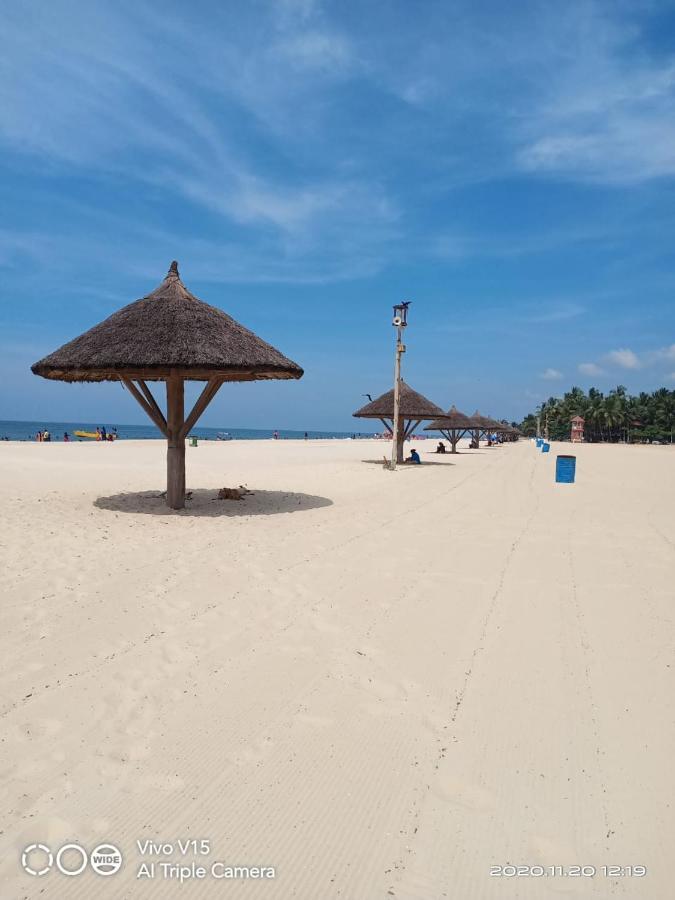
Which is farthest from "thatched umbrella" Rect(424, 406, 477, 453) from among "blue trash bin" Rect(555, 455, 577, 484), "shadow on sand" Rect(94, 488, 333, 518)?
"shadow on sand" Rect(94, 488, 333, 518)

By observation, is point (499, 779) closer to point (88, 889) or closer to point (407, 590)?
point (88, 889)

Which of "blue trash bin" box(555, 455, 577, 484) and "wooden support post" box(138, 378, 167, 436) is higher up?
"wooden support post" box(138, 378, 167, 436)

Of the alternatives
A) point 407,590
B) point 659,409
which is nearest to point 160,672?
point 407,590

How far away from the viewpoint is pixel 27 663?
348 cm

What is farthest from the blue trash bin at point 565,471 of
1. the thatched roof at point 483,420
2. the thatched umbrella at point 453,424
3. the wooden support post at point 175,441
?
the thatched roof at point 483,420

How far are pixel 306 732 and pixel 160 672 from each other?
110 cm

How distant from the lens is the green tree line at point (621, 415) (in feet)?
268

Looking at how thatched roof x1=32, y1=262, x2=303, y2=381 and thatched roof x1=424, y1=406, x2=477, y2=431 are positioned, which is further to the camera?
thatched roof x1=424, y1=406, x2=477, y2=431

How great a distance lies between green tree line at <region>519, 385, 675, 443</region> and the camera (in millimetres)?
81562

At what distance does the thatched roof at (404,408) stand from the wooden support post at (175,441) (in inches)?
481

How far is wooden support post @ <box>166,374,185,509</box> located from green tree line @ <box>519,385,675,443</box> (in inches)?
2924

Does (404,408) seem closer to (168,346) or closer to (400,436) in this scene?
(400,436)

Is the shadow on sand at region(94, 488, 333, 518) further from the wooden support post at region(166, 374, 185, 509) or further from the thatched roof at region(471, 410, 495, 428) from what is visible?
the thatched roof at region(471, 410, 495, 428)

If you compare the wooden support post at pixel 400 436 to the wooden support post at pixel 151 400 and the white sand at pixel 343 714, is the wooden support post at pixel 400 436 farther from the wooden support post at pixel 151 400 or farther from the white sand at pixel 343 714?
the white sand at pixel 343 714
